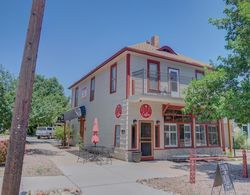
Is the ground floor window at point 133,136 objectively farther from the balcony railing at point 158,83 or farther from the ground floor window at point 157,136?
the balcony railing at point 158,83

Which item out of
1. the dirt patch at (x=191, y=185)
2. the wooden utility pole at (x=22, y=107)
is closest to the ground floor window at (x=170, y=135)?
the dirt patch at (x=191, y=185)

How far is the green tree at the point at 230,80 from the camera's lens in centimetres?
932

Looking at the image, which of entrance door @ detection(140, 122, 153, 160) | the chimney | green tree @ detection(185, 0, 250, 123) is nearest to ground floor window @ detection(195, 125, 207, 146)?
entrance door @ detection(140, 122, 153, 160)

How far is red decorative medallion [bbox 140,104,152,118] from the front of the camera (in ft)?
48.1

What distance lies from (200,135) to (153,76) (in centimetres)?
573

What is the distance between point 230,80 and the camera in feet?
34.8

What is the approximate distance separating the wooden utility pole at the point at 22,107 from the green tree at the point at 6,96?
493 inches

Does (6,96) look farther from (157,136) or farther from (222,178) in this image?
(222,178)

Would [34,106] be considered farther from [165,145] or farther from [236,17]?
[236,17]

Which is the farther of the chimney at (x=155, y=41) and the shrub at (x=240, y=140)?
the shrub at (x=240, y=140)

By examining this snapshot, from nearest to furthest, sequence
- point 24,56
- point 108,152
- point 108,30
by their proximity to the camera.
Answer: point 24,56, point 108,30, point 108,152

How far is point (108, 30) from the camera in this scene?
48.3ft

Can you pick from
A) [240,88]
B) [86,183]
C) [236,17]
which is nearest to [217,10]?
[236,17]

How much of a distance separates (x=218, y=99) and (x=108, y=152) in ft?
28.0
